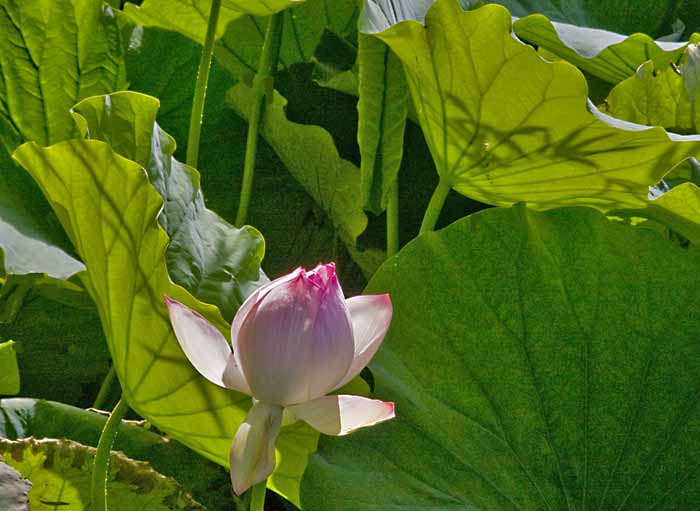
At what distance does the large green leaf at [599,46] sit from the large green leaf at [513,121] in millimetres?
143

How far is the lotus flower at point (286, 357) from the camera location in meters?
0.44

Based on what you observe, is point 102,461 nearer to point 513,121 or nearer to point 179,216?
point 179,216

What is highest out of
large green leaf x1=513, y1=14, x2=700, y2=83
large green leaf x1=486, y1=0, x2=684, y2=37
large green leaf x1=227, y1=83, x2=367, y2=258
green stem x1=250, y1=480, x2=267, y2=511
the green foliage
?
large green leaf x1=513, y1=14, x2=700, y2=83

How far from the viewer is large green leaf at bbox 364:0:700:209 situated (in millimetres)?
615

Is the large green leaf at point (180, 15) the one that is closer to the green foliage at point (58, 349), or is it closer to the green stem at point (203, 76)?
the green stem at point (203, 76)

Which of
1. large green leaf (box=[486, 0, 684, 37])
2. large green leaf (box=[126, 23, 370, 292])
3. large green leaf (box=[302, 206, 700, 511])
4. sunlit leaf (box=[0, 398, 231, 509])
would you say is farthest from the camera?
large green leaf (box=[486, 0, 684, 37])

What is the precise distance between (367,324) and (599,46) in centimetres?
41

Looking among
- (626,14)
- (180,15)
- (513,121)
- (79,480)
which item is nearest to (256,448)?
(79,480)

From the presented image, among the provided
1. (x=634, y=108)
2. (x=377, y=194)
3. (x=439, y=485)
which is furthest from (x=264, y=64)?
(x=439, y=485)

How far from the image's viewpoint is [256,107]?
0.89 metres

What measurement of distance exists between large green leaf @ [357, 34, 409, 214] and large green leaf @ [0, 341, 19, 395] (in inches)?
10.8

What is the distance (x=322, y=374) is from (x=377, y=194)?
0.32 metres

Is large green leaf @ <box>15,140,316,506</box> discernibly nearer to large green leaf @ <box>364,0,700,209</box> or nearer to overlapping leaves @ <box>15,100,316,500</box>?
overlapping leaves @ <box>15,100,316,500</box>

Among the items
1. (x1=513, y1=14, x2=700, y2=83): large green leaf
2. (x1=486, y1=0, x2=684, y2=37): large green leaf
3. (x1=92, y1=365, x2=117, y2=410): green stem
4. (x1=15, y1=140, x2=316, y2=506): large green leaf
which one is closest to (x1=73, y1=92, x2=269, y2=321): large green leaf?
(x1=15, y1=140, x2=316, y2=506): large green leaf
